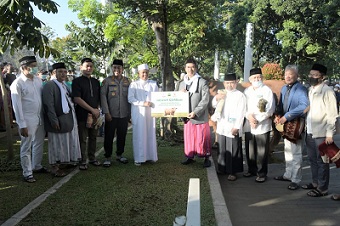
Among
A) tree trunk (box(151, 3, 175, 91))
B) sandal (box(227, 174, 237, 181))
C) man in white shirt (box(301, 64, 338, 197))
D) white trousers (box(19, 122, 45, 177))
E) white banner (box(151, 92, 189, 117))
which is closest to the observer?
man in white shirt (box(301, 64, 338, 197))

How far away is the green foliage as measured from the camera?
5102 mm

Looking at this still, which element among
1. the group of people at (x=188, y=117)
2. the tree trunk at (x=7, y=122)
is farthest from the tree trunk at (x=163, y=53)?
the tree trunk at (x=7, y=122)

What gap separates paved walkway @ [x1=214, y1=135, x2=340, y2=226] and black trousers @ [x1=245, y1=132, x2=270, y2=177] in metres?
0.19

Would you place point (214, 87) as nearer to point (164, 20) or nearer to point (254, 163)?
point (164, 20)

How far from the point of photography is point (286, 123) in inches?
204

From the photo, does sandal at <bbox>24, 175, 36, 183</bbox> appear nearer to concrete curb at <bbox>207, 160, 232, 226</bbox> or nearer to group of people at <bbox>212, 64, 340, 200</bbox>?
concrete curb at <bbox>207, 160, 232, 226</bbox>

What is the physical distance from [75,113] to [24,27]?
65.0 inches

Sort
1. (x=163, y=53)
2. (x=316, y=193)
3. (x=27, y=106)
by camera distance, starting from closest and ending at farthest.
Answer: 1. (x=316, y=193)
2. (x=27, y=106)
3. (x=163, y=53)

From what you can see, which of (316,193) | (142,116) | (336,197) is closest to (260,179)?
(316,193)

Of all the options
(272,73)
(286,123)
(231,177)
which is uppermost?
(272,73)

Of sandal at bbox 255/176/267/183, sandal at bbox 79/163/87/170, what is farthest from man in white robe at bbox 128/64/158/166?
sandal at bbox 255/176/267/183

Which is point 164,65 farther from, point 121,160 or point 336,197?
point 336,197

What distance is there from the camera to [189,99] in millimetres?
5926

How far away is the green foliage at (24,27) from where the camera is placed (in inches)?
201
